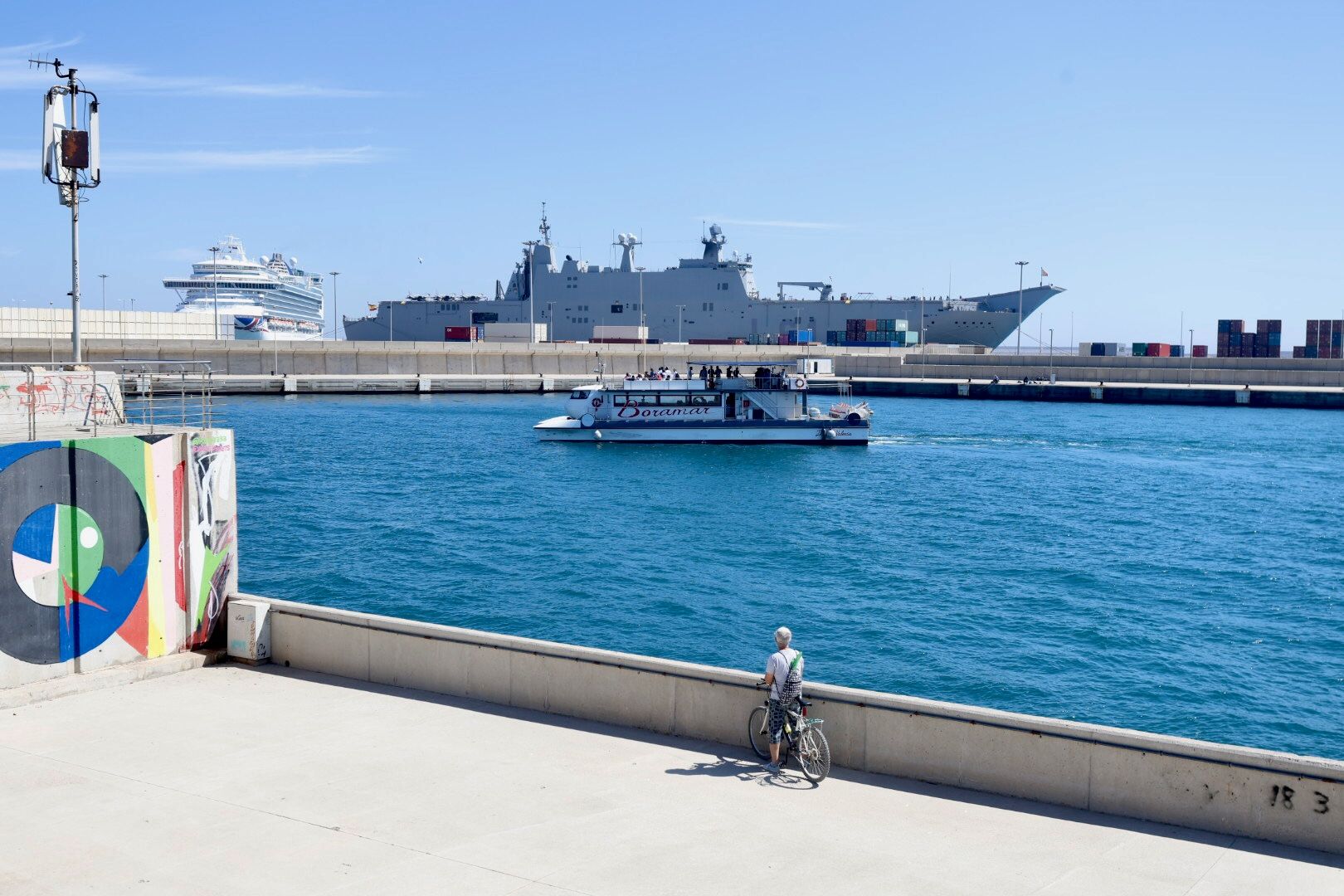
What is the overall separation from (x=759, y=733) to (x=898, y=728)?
1106 mm

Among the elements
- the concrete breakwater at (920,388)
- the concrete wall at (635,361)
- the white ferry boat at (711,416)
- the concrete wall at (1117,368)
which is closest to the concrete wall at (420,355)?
the concrete wall at (635,361)

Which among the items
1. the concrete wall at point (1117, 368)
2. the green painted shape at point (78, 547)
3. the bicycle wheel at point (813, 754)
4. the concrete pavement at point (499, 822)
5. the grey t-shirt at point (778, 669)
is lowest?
the concrete pavement at point (499, 822)

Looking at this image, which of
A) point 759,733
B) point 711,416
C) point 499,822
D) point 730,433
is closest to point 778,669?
point 759,733

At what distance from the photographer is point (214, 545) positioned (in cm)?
1198

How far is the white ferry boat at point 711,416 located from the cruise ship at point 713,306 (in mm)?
52814

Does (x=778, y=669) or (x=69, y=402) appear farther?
(x=69, y=402)

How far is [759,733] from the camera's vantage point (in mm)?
9188

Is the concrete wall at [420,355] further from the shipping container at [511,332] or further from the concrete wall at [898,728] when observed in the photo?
the concrete wall at [898,728]

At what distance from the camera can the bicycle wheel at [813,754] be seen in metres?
8.74

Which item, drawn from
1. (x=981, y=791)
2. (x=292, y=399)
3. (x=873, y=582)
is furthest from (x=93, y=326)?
(x=981, y=791)

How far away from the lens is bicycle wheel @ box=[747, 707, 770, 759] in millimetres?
9141

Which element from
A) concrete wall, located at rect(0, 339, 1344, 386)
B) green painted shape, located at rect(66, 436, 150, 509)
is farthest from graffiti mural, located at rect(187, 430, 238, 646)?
concrete wall, located at rect(0, 339, 1344, 386)

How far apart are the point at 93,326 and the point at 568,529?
88436 millimetres

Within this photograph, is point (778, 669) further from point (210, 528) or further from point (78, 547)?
point (78, 547)
